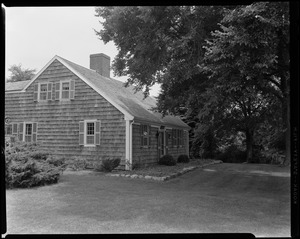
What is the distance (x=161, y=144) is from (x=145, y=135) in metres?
2.39

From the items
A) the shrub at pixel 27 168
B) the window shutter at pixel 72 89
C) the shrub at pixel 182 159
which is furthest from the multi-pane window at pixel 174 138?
the shrub at pixel 27 168

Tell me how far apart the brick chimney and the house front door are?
5.44m

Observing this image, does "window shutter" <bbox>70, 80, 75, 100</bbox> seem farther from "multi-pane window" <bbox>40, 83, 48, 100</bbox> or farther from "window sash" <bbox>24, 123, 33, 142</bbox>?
"window sash" <bbox>24, 123, 33, 142</bbox>

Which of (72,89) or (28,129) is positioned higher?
(72,89)

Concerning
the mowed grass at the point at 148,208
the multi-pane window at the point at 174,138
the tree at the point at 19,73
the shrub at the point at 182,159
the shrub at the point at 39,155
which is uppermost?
the tree at the point at 19,73

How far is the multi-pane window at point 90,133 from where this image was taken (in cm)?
1556

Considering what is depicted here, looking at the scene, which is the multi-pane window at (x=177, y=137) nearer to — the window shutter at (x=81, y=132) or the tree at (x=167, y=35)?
the window shutter at (x=81, y=132)

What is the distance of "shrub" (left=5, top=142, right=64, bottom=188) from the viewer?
927 cm

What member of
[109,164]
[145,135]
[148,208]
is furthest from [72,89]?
[148,208]

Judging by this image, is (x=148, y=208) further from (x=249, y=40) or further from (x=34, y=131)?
(x=34, y=131)

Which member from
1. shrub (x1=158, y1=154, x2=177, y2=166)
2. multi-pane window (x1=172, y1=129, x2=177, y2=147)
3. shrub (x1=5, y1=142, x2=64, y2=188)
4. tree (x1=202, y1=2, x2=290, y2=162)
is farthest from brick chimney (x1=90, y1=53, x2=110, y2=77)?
tree (x1=202, y1=2, x2=290, y2=162)

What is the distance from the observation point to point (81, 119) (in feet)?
52.4

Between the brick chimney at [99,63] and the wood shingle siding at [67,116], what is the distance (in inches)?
141
